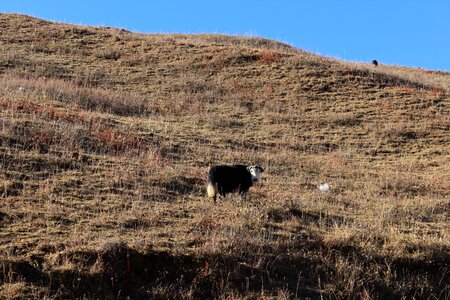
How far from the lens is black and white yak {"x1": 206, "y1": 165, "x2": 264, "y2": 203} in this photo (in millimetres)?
10898

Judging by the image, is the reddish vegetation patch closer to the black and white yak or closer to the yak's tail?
the black and white yak

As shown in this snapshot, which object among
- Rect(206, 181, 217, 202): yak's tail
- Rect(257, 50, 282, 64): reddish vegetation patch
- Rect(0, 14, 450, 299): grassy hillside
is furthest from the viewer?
Rect(257, 50, 282, 64): reddish vegetation patch

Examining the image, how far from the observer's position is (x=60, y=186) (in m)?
10.2

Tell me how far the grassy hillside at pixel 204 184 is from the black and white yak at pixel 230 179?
32 cm

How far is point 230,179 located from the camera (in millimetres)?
11148

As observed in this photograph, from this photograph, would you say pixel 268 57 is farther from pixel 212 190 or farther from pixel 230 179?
pixel 212 190

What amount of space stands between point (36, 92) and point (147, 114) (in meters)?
4.18

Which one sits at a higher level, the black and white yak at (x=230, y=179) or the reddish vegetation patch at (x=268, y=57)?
the reddish vegetation patch at (x=268, y=57)

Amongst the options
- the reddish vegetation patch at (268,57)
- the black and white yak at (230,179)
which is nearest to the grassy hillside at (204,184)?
the black and white yak at (230,179)

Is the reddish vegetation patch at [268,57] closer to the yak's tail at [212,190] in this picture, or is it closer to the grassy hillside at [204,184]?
the grassy hillside at [204,184]

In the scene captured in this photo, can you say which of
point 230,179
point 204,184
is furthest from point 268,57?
point 230,179

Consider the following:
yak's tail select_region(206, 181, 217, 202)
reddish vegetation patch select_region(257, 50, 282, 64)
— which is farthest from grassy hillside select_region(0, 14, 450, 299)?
reddish vegetation patch select_region(257, 50, 282, 64)

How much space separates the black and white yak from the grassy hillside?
1.06 feet

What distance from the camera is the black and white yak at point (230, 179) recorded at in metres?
10.9
